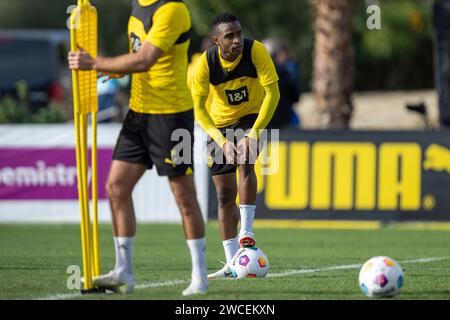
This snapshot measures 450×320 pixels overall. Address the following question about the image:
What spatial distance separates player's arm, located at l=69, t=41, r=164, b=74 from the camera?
7.30 m

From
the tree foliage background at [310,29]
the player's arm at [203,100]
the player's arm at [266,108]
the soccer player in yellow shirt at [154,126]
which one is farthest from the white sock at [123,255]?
the tree foliage background at [310,29]

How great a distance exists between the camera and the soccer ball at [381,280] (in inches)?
294

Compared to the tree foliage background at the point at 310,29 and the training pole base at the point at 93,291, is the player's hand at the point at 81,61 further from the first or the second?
the tree foliage background at the point at 310,29

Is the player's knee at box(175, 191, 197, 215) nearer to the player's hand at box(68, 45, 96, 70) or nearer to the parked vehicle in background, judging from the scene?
the player's hand at box(68, 45, 96, 70)

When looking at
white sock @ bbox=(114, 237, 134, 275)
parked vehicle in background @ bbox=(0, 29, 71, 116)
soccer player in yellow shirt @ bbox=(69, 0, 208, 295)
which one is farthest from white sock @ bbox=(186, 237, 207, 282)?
parked vehicle in background @ bbox=(0, 29, 71, 116)

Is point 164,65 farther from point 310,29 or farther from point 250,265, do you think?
point 310,29

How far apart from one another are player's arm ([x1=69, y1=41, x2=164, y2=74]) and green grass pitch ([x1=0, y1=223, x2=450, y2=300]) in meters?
1.63

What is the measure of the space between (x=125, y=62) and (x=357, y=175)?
8509 millimetres

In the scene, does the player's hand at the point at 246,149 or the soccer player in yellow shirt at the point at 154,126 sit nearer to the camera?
the soccer player in yellow shirt at the point at 154,126

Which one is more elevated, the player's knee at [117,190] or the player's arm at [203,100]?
the player's arm at [203,100]

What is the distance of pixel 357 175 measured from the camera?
15.4m

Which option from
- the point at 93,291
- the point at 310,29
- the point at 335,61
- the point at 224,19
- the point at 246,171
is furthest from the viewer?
the point at 310,29

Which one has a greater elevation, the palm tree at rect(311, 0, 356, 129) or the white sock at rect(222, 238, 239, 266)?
the palm tree at rect(311, 0, 356, 129)

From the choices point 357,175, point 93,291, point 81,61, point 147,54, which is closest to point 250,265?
point 93,291
